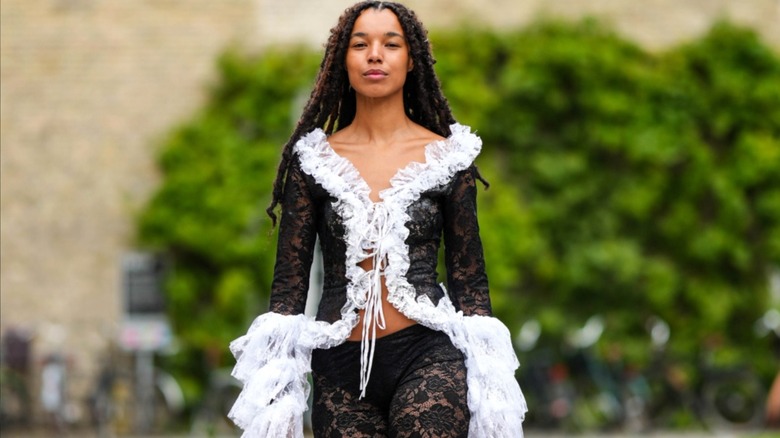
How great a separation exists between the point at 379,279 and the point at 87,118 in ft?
32.0

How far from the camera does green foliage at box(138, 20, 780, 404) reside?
13375 mm

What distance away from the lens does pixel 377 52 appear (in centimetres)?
416

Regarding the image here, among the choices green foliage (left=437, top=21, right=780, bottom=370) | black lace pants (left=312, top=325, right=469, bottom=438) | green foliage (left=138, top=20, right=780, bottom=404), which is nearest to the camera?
black lace pants (left=312, top=325, right=469, bottom=438)

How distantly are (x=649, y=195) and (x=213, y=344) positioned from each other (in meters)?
3.97

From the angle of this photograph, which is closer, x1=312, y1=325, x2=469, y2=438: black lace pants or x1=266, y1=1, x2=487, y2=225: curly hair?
x1=312, y1=325, x2=469, y2=438: black lace pants

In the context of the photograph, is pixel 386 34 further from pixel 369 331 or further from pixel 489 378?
pixel 489 378

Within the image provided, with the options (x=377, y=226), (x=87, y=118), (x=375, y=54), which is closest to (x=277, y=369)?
(x=377, y=226)

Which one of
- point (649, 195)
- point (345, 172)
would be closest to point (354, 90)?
point (345, 172)

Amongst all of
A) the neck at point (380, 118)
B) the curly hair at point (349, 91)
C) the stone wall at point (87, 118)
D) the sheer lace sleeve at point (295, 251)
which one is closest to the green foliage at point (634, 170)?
the stone wall at point (87, 118)

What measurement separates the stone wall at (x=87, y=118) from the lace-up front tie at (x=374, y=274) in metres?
9.52

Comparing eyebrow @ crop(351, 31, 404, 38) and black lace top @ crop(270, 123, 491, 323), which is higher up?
eyebrow @ crop(351, 31, 404, 38)

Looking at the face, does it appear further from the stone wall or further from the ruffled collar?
the stone wall

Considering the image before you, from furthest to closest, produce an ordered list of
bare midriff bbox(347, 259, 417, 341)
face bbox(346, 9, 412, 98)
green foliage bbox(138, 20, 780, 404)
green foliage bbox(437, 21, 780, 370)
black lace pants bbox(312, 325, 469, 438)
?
green foliage bbox(437, 21, 780, 370) → green foliage bbox(138, 20, 780, 404) → face bbox(346, 9, 412, 98) → bare midriff bbox(347, 259, 417, 341) → black lace pants bbox(312, 325, 469, 438)

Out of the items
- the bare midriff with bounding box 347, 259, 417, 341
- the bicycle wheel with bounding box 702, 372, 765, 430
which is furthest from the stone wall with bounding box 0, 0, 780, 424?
the bare midriff with bounding box 347, 259, 417, 341
